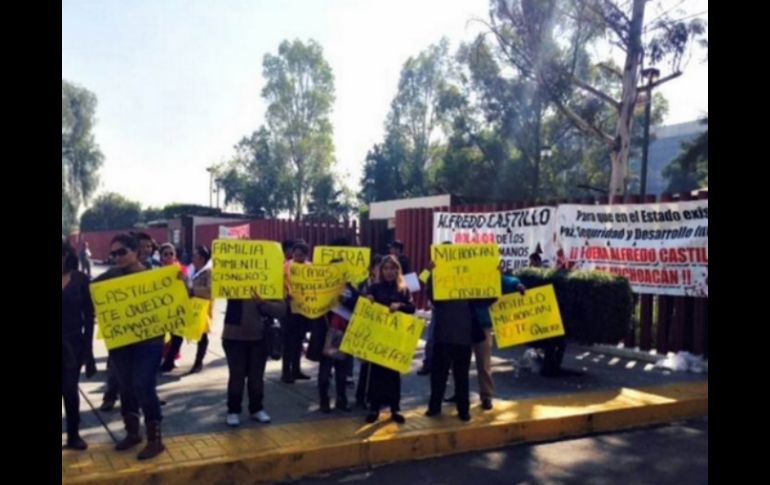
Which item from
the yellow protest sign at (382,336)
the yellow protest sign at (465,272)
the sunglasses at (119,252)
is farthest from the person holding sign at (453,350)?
the sunglasses at (119,252)

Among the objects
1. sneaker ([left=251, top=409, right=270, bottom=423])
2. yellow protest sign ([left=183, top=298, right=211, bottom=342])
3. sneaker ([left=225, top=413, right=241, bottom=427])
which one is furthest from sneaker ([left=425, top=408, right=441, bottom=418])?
yellow protest sign ([left=183, top=298, right=211, bottom=342])

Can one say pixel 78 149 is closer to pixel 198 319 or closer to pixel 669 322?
pixel 198 319

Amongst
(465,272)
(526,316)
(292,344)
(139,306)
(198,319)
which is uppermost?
(465,272)

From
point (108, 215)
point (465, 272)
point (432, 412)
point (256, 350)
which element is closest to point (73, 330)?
point (256, 350)

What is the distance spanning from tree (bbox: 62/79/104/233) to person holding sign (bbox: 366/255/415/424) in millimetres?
57910

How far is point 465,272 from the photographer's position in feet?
22.1

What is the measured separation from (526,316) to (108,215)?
7089cm

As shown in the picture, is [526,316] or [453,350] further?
[526,316]

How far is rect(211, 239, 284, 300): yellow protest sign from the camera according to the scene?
6.20 metres

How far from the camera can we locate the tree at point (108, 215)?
70.4m

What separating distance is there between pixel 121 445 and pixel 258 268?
194 cm

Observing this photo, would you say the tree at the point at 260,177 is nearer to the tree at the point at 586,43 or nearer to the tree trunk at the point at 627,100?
the tree at the point at 586,43

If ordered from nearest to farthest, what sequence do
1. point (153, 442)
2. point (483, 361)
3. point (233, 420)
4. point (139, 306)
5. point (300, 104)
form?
point (153, 442)
point (139, 306)
point (233, 420)
point (483, 361)
point (300, 104)
